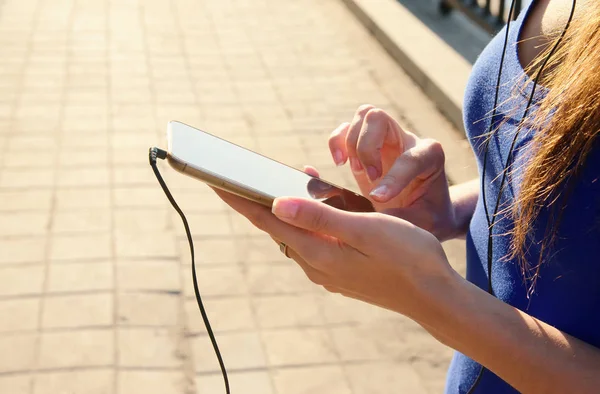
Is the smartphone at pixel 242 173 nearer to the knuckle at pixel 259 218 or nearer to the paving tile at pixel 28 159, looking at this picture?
the knuckle at pixel 259 218

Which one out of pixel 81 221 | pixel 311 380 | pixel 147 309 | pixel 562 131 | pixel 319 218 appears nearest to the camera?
pixel 562 131


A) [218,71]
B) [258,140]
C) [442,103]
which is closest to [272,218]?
[258,140]

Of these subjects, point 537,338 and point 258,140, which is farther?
point 258,140

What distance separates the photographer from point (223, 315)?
3.06 meters

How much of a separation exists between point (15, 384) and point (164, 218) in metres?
1.18

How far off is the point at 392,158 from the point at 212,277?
1.92m

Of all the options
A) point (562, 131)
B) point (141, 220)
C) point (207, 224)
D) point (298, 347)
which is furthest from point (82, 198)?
point (562, 131)

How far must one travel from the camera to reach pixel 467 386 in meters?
1.29

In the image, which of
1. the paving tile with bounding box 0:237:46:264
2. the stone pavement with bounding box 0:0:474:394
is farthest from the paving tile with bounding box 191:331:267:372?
the paving tile with bounding box 0:237:46:264

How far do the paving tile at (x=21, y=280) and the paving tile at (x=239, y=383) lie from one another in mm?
864

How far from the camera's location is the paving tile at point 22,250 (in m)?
3.31

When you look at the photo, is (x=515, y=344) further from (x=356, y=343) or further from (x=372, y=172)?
(x=356, y=343)


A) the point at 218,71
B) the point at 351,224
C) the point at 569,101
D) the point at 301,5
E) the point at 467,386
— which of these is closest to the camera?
the point at 569,101

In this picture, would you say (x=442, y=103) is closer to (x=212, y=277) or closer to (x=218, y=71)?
(x=218, y=71)
